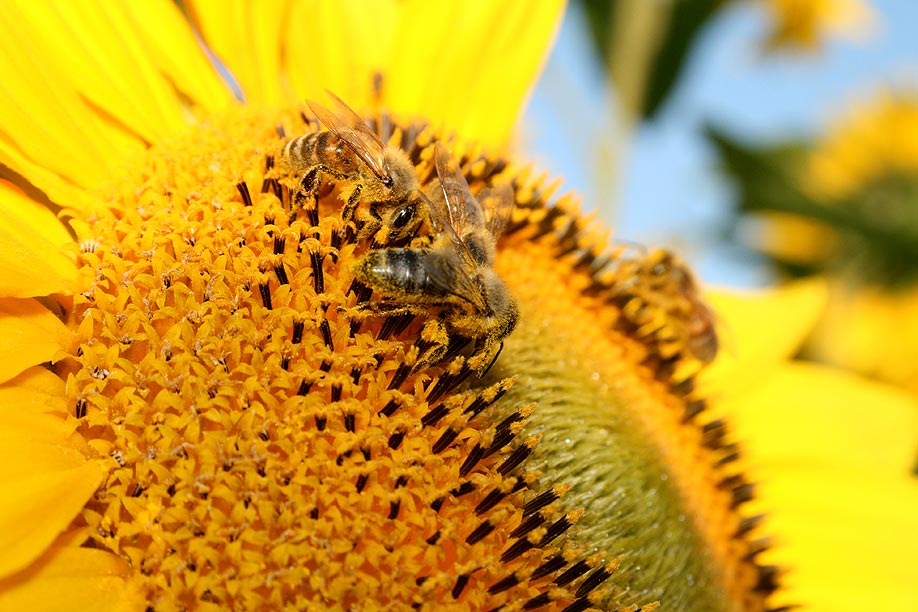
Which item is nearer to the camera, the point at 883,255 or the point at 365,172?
the point at 365,172

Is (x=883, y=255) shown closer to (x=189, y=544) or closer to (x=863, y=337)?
(x=863, y=337)

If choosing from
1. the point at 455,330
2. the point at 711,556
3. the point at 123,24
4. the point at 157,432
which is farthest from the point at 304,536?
the point at 123,24

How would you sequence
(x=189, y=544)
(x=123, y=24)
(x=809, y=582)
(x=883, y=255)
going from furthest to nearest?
(x=883, y=255) < (x=809, y=582) < (x=123, y=24) < (x=189, y=544)

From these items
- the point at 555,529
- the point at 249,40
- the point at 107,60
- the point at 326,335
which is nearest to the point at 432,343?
the point at 326,335

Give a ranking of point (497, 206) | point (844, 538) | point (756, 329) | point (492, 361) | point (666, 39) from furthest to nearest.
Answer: point (666, 39)
point (756, 329)
point (844, 538)
point (497, 206)
point (492, 361)

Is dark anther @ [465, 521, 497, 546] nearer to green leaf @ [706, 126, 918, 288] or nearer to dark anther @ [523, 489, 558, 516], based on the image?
dark anther @ [523, 489, 558, 516]

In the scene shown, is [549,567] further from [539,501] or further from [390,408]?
[390,408]

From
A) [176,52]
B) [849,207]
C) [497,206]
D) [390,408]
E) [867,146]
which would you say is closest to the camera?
[390,408]
